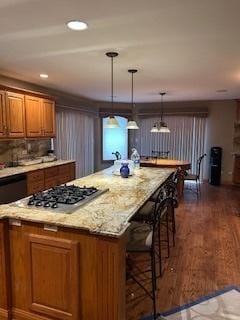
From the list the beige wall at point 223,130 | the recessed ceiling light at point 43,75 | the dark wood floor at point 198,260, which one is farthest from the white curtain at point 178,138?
the recessed ceiling light at point 43,75

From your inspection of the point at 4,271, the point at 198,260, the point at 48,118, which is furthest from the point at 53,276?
the point at 48,118

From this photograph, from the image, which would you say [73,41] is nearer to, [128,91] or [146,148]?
[128,91]

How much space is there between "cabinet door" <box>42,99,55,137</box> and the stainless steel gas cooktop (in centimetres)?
261

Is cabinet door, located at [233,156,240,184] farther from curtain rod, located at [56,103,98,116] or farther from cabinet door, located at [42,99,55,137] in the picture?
cabinet door, located at [42,99,55,137]

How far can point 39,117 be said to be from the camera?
4766 millimetres

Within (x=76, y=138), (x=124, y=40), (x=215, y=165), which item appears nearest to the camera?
(x=124, y=40)

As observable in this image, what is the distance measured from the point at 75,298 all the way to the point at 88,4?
2095mm

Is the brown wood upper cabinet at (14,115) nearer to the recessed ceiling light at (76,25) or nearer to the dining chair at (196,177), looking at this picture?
the recessed ceiling light at (76,25)

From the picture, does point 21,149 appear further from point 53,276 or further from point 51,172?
point 53,276

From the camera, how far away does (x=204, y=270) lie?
9.19 ft

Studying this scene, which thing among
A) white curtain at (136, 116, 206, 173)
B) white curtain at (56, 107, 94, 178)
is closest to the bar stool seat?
white curtain at (56, 107, 94, 178)

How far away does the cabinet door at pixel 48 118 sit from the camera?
4.92 meters

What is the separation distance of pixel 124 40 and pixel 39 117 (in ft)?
8.93

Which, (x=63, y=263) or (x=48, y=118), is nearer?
(x=63, y=263)
